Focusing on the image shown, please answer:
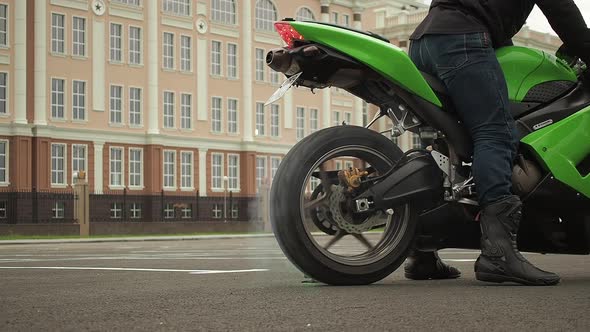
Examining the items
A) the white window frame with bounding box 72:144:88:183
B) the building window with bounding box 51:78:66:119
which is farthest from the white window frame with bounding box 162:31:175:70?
the white window frame with bounding box 72:144:88:183

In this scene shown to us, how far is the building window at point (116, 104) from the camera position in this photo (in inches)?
1889

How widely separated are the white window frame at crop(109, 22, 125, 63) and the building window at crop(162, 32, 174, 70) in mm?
2598

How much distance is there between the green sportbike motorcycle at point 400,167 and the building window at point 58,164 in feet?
137

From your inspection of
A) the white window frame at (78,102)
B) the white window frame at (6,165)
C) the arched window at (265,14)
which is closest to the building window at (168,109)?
the white window frame at (78,102)

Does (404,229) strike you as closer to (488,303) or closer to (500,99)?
(500,99)

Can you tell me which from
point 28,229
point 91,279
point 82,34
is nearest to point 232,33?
point 82,34

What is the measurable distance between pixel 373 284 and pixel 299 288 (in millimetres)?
450

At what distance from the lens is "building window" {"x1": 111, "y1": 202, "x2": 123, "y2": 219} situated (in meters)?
45.9

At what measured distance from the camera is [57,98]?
45.7 m

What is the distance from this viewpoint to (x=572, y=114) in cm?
528

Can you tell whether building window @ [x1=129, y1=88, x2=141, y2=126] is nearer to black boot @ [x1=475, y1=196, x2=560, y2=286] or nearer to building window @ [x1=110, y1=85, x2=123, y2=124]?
building window @ [x1=110, y1=85, x2=123, y2=124]

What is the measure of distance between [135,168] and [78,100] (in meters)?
4.57

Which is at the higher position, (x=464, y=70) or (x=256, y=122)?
(x=256, y=122)

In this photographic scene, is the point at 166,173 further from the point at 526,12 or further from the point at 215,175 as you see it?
the point at 526,12
